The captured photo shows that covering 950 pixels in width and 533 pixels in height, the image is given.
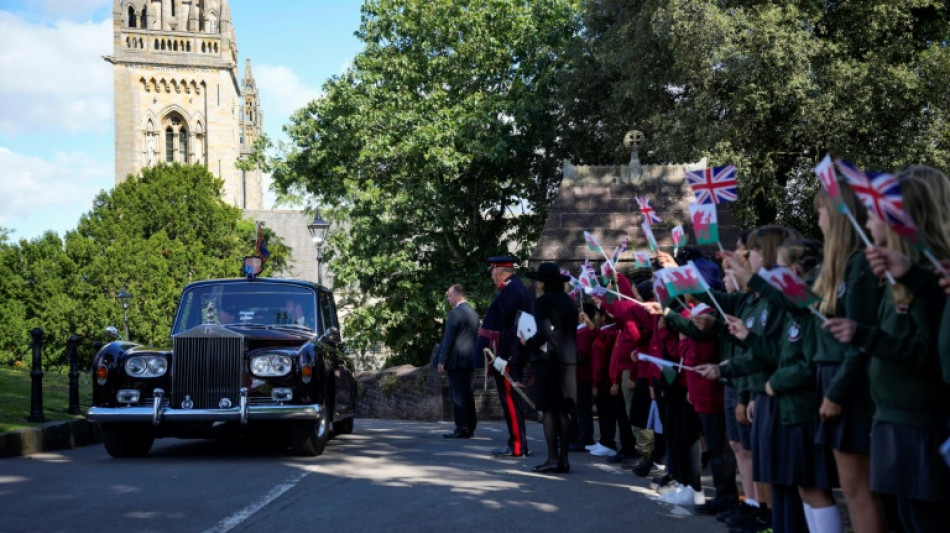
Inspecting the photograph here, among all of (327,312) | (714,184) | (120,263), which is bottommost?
(327,312)

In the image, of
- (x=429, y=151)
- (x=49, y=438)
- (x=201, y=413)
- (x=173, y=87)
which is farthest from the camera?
(x=173, y=87)

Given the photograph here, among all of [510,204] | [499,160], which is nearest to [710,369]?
[499,160]

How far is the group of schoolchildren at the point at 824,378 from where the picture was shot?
4.07 metres

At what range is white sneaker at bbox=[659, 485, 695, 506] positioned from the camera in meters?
7.74

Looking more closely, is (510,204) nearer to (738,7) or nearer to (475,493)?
(738,7)

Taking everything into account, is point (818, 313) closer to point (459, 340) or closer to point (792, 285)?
point (792, 285)

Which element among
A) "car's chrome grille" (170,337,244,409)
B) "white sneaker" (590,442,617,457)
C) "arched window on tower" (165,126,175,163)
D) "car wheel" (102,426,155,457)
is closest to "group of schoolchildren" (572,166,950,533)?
"white sneaker" (590,442,617,457)

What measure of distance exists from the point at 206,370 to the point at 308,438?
1.25 m

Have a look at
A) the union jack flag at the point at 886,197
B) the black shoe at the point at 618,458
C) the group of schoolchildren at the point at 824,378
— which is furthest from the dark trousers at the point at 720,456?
the union jack flag at the point at 886,197

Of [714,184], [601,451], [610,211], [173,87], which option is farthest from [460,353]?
[173,87]

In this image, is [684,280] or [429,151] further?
[429,151]

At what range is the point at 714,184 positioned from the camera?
22.2ft

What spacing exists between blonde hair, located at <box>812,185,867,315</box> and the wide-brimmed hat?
4.87 meters

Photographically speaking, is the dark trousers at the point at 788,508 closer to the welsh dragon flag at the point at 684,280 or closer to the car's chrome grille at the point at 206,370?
the welsh dragon flag at the point at 684,280
